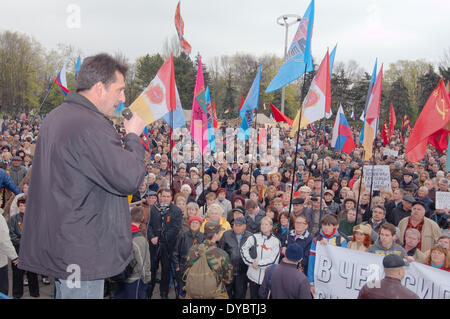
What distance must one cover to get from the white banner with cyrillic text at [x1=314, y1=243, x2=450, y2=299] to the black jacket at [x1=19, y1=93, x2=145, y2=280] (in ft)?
11.5

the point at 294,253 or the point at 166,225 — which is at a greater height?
the point at 294,253

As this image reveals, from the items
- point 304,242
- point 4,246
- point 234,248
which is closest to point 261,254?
point 234,248

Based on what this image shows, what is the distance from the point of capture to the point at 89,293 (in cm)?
170

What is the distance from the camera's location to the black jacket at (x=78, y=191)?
1.52 metres

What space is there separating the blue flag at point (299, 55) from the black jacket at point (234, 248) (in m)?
2.73

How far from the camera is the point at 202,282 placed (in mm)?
4207

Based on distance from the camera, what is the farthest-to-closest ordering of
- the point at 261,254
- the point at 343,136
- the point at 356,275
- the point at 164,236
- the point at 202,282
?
1. the point at 343,136
2. the point at 164,236
3. the point at 261,254
4. the point at 356,275
5. the point at 202,282

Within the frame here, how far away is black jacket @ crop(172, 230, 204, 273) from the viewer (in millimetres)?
5516

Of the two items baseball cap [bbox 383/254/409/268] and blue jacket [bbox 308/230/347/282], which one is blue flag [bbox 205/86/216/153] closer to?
blue jacket [bbox 308/230/347/282]

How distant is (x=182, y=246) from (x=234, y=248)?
2.65 ft

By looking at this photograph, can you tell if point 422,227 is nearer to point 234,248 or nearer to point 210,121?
point 234,248

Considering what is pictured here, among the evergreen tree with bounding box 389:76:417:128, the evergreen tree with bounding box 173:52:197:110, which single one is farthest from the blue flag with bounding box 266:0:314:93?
the evergreen tree with bounding box 173:52:197:110

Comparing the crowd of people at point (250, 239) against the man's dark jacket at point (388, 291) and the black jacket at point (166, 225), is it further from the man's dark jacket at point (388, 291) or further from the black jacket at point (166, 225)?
the man's dark jacket at point (388, 291)

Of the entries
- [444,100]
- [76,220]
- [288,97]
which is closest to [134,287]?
[76,220]
